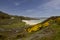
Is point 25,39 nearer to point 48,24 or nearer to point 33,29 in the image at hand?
point 33,29

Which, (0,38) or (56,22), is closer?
(56,22)

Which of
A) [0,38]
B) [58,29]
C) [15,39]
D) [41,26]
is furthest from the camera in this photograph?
[0,38]

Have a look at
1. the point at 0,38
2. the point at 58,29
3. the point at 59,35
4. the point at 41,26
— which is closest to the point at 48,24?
the point at 41,26

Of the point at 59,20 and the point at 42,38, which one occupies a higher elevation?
the point at 59,20

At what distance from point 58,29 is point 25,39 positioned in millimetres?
4258

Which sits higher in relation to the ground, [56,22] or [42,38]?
[56,22]

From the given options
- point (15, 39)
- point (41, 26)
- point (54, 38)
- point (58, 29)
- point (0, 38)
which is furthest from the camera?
point (0, 38)

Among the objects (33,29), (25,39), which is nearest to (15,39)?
(25,39)

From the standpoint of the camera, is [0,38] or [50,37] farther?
[0,38]

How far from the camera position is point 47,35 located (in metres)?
16.4

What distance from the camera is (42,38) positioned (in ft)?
52.9

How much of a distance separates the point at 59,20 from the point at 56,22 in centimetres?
59

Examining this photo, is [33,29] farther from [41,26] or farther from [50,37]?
[50,37]

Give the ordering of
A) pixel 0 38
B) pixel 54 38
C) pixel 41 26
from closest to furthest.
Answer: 1. pixel 54 38
2. pixel 41 26
3. pixel 0 38
